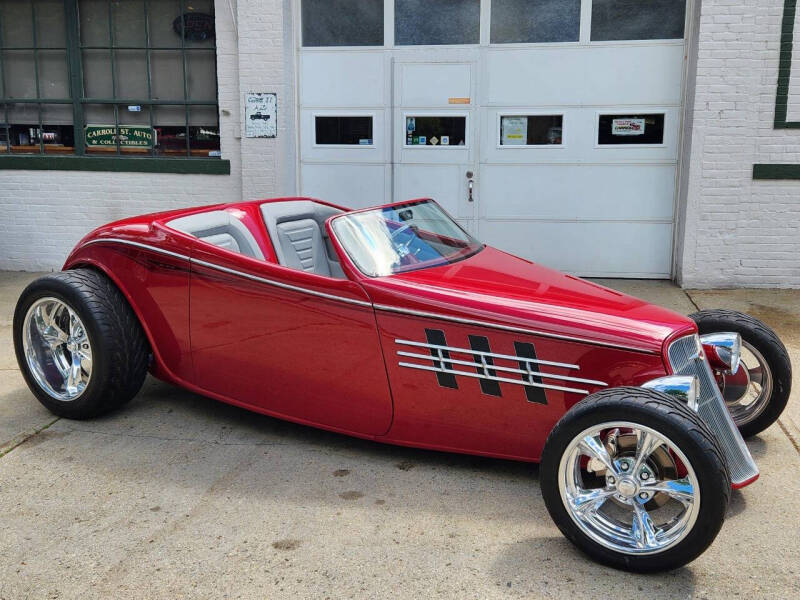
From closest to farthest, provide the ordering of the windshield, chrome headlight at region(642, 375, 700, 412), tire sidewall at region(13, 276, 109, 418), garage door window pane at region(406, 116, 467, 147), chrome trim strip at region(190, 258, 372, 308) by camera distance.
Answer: chrome headlight at region(642, 375, 700, 412) < chrome trim strip at region(190, 258, 372, 308) < the windshield < tire sidewall at region(13, 276, 109, 418) < garage door window pane at region(406, 116, 467, 147)

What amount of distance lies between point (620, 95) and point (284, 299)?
17.7ft

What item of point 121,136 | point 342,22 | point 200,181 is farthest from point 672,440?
point 121,136

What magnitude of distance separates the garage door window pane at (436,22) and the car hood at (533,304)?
192 inches

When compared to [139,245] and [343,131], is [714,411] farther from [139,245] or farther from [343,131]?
[343,131]

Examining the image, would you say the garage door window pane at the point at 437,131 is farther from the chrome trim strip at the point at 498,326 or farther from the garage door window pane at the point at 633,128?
the chrome trim strip at the point at 498,326

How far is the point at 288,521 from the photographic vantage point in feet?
11.2

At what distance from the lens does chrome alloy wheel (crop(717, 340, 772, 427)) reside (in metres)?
4.12

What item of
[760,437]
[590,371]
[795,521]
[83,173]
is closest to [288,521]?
[590,371]

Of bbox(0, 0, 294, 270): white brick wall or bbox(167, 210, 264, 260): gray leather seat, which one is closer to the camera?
bbox(167, 210, 264, 260): gray leather seat

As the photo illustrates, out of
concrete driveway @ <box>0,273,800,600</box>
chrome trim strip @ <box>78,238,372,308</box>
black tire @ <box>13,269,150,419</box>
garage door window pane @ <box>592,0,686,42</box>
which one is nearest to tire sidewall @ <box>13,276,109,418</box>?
black tire @ <box>13,269,150,419</box>

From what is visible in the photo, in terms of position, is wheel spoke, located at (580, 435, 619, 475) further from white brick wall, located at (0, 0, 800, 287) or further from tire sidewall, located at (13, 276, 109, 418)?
white brick wall, located at (0, 0, 800, 287)

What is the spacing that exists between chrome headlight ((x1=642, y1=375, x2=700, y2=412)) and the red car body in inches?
4.7

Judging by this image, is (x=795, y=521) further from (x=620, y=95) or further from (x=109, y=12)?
(x=109, y=12)

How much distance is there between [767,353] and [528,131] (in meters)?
4.72
